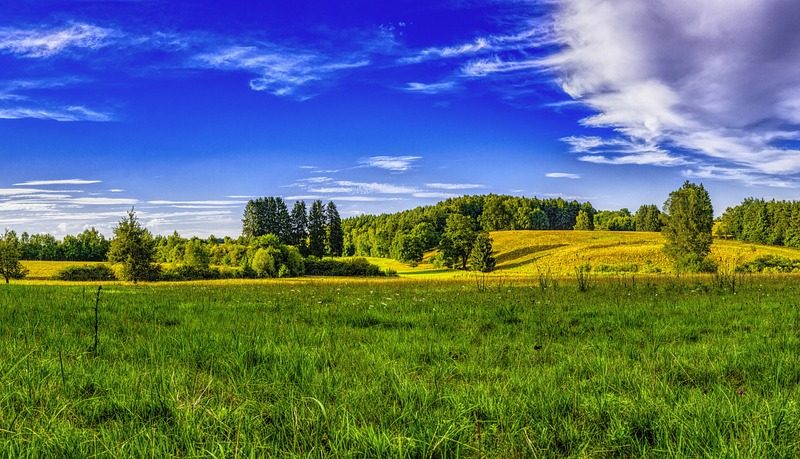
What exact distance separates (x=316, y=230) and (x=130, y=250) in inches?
2797

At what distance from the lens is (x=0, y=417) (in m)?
3.28

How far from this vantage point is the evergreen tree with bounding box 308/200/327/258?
127812 millimetres

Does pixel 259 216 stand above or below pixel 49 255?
above

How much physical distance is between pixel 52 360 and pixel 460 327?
19.9ft

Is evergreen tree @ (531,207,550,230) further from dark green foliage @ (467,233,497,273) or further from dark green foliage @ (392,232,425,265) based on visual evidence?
dark green foliage @ (467,233,497,273)

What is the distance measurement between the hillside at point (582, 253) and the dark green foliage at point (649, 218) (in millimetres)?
51929

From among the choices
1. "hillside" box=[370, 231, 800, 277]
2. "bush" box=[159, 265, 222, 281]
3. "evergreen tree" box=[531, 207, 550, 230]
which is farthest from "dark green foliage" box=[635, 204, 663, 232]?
"bush" box=[159, 265, 222, 281]

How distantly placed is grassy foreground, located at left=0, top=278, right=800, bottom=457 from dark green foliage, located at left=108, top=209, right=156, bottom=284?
190ft

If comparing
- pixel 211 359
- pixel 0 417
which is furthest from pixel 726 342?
pixel 0 417

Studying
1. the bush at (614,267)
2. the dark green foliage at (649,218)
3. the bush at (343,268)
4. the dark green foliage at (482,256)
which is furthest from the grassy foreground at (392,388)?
the dark green foliage at (649,218)

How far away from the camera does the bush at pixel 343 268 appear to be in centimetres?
9520

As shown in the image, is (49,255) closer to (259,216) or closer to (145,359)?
(259,216)

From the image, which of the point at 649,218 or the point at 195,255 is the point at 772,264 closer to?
the point at 195,255

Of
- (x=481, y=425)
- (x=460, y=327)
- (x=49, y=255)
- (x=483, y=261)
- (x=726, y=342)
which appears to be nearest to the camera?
(x=481, y=425)
